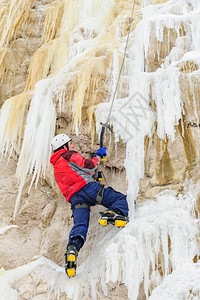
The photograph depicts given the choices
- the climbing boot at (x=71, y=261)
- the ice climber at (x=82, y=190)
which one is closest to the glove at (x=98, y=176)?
the ice climber at (x=82, y=190)

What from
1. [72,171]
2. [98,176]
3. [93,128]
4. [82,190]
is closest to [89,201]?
[82,190]

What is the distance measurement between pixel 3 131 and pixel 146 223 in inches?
132

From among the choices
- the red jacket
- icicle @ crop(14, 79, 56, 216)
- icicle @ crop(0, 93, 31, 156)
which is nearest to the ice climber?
the red jacket

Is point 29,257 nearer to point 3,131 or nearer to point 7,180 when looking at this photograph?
point 7,180

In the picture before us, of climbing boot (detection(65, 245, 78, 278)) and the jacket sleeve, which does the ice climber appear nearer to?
the jacket sleeve

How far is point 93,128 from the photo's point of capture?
4559 mm

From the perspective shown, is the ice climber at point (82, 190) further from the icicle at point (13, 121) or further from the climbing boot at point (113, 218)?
the icicle at point (13, 121)

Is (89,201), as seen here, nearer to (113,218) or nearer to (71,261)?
(113,218)

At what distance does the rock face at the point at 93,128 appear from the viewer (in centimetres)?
402

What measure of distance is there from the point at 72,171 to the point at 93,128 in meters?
1.02

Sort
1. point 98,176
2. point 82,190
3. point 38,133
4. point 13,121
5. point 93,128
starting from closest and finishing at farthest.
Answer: point 82,190, point 98,176, point 93,128, point 38,133, point 13,121

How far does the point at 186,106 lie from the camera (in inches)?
161

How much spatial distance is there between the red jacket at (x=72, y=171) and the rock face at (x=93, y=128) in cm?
63

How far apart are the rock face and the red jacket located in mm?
632
